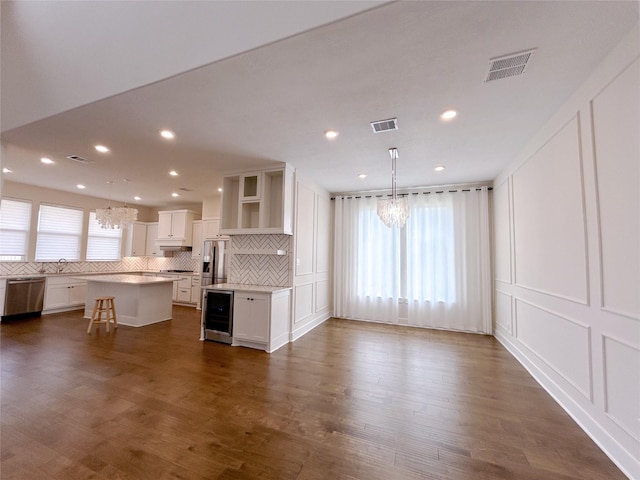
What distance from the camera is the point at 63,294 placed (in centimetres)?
606

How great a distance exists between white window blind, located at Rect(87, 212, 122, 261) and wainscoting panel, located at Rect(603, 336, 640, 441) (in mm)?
9556

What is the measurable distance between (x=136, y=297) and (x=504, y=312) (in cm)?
A: 679

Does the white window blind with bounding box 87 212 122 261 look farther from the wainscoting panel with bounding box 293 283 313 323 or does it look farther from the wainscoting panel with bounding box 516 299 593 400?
the wainscoting panel with bounding box 516 299 593 400

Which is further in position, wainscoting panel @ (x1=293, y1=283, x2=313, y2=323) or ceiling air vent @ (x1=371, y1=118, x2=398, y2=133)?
wainscoting panel @ (x1=293, y1=283, x2=313, y2=323)

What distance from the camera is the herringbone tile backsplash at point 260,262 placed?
14.7 feet

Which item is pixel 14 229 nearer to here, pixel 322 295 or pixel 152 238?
pixel 152 238

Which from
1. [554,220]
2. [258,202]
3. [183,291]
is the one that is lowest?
[183,291]

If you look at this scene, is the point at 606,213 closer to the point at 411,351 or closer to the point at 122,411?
the point at 411,351

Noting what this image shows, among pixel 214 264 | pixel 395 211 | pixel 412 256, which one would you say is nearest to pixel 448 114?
pixel 395 211

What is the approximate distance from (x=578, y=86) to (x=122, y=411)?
16.1 feet

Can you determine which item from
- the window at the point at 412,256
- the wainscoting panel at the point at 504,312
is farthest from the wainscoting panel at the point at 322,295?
the wainscoting panel at the point at 504,312

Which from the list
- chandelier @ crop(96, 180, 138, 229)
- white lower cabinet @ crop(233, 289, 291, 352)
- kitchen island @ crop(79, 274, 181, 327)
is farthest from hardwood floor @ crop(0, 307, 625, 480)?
chandelier @ crop(96, 180, 138, 229)

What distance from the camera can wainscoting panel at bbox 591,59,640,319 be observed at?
1.69m

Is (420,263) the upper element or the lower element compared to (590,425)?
upper
